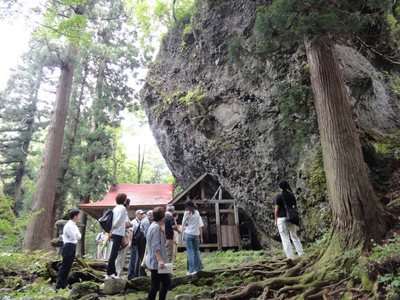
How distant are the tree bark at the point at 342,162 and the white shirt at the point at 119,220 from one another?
3801 millimetres

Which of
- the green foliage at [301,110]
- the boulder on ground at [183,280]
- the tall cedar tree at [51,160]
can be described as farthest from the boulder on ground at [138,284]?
the green foliage at [301,110]

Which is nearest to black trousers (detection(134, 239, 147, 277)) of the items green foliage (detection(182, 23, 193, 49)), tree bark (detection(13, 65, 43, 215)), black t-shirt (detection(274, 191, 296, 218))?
black t-shirt (detection(274, 191, 296, 218))

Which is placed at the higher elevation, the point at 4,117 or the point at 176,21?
the point at 176,21

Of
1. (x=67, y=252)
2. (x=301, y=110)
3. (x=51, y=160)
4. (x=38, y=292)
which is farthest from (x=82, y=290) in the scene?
(x=51, y=160)

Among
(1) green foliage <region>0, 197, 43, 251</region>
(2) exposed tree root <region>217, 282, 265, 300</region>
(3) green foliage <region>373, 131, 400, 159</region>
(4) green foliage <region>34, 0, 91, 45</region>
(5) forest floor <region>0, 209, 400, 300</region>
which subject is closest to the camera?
(5) forest floor <region>0, 209, 400, 300</region>

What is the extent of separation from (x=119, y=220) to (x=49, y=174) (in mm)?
6383

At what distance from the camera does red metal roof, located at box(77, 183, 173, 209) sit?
497 inches

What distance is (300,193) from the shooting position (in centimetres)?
755

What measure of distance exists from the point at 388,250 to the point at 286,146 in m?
5.54

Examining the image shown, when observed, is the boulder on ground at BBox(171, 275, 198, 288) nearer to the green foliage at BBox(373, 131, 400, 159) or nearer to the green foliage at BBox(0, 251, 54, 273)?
the green foliage at BBox(0, 251, 54, 273)

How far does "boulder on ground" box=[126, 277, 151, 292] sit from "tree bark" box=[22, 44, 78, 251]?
191 inches

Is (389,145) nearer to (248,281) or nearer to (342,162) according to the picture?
(342,162)

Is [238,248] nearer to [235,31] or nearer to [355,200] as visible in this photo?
[355,200]

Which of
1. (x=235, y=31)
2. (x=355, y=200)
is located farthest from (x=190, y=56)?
(x=355, y=200)
